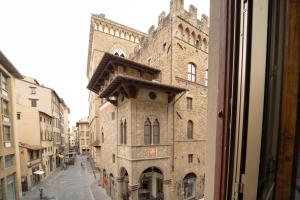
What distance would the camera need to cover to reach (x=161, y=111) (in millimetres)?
10664

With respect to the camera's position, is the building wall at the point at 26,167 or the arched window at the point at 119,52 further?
the arched window at the point at 119,52

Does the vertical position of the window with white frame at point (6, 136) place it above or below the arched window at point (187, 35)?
below

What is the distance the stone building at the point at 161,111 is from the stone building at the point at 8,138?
6450mm

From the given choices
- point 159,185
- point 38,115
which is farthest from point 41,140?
point 159,185

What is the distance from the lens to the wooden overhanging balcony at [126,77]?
30.3 ft

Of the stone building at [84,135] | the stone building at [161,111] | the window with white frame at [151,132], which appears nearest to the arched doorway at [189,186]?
the stone building at [161,111]

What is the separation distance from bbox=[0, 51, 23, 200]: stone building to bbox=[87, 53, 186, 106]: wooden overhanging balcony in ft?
21.9

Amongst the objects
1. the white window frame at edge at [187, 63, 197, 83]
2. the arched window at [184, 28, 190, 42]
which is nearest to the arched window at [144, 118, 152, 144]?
the white window frame at edge at [187, 63, 197, 83]

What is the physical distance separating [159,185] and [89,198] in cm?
625

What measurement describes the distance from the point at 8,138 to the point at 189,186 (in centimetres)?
1369

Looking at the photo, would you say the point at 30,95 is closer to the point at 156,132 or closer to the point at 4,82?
the point at 4,82

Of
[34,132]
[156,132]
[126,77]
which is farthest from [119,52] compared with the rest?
[34,132]

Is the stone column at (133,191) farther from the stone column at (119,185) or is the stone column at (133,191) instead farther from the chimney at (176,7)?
the chimney at (176,7)

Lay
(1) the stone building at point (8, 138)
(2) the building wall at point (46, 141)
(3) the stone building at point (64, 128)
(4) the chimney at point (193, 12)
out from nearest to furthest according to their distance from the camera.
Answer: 1. (1) the stone building at point (8, 138)
2. (4) the chimney at point (193, 12)
3. (2) the building wall at point (46, 141)
4. (3) the stone building at point (64, 128)
